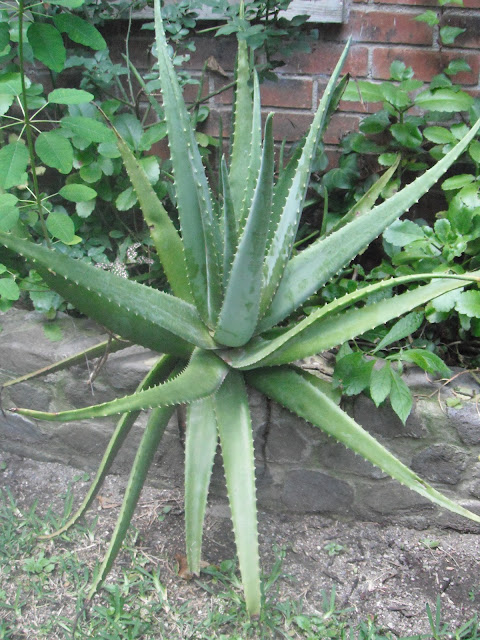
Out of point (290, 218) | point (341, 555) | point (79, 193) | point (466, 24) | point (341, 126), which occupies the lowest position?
point (341, 555)

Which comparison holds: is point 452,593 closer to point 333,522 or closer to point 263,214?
point 333,522

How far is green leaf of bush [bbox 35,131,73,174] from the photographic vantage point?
1.22 meters

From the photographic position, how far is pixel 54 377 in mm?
1618

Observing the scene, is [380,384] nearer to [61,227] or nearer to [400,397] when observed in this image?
[400,397]

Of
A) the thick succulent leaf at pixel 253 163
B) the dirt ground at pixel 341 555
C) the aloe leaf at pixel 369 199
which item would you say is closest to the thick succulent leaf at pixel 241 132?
the thick succulent leaf at pixel 253 163

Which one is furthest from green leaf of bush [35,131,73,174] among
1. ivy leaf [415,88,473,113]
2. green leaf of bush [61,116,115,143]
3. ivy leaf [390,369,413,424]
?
ivy leaf [415,88,473,113]

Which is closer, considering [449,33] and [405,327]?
[405,327]

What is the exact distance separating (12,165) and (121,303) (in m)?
0.40

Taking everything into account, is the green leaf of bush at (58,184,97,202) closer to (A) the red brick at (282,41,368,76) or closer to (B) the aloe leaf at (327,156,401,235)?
(B) the aloe leaf at (327,156,401,235)

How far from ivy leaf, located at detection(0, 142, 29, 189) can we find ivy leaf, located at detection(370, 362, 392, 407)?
0.90m

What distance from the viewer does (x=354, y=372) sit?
1.34 metres

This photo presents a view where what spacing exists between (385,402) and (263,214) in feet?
2.07

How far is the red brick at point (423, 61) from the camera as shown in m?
1.79

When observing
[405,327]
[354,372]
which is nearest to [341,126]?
[405,327]
